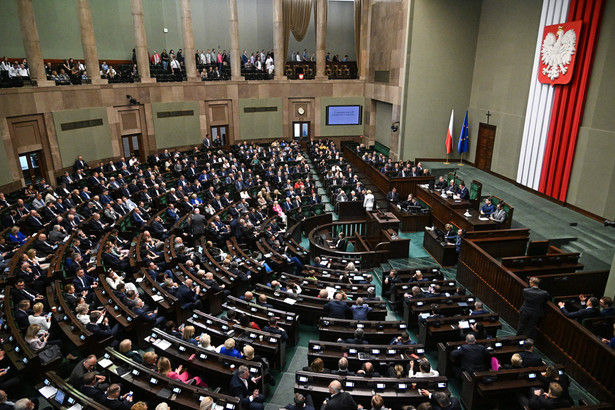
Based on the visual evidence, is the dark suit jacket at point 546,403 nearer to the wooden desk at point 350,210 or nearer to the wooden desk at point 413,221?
the wooden desk at point 413,221

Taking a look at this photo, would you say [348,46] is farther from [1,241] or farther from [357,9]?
[1,241]

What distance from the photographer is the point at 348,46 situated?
89.1 feet

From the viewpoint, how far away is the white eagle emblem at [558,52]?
12.6m

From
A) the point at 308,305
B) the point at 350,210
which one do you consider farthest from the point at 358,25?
the point at 308,305

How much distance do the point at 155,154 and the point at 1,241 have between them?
37.0ft

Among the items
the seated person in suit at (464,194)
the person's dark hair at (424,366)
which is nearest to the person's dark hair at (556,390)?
the person's dark hair at (424,366)

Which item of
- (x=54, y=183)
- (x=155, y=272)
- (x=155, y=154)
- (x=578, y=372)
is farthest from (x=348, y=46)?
(x=578, y=372)

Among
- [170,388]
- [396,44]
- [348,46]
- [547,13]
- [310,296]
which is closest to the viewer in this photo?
[170,388]

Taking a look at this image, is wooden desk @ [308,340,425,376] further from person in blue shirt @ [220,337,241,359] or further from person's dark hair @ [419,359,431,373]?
person in blue shirt @ [220,337,241,359]

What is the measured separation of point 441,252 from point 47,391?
365 inches

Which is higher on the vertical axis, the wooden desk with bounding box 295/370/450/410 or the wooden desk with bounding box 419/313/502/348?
the wooden desk with bounding box 295/370/450/410

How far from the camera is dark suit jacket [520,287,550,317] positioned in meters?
7.30

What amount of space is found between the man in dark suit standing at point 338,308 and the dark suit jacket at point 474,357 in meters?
2.12

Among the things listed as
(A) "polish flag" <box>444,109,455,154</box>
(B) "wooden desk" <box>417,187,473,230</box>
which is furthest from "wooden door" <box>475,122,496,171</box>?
(B) "wooden desk" <box>417,187,473,230</box>
